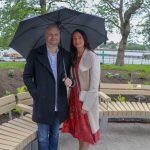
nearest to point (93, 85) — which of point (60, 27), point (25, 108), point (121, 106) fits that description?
point (60, 27)

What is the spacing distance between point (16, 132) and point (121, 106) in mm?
2393

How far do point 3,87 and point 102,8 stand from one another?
5499mm

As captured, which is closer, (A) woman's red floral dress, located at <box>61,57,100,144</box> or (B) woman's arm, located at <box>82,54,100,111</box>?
(B) woman's arm, located at <box>82,54,100,111</box>

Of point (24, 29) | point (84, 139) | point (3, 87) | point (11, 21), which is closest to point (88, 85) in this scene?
point (84, 139)

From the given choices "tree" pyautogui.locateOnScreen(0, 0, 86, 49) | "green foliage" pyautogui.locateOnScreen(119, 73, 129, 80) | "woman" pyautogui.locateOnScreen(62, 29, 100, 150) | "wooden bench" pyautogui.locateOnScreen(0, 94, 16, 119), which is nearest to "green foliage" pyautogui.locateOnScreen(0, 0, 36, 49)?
"tree" pyautogui.locateOnScreen(0, 0, 86, 49)

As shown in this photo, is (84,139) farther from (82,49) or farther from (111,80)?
(111,80)

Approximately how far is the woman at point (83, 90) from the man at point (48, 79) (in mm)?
152

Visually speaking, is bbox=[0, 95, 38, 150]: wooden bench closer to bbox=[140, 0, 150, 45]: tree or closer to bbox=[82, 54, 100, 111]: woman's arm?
bbox=[82, 54, 100, 111]: woman's arm

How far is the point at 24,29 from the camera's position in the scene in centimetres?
425

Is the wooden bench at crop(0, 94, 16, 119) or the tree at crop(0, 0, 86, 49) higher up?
the tree at crop(0, 0, 86, 49)

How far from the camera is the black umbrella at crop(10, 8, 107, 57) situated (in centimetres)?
421

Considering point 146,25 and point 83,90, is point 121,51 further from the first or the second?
point 83,90

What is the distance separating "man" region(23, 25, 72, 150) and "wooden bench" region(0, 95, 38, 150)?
570 mm

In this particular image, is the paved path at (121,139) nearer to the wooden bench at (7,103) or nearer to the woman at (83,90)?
the wooden bench at (7,103)
